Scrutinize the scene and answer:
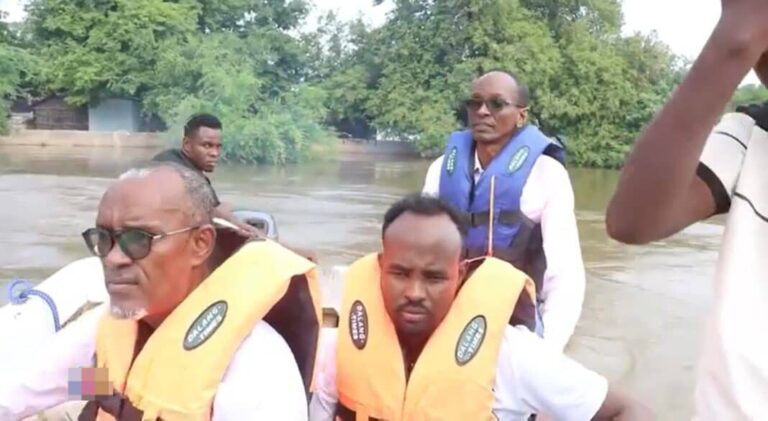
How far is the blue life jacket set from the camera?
9.51 ft

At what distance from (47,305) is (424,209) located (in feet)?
4.38

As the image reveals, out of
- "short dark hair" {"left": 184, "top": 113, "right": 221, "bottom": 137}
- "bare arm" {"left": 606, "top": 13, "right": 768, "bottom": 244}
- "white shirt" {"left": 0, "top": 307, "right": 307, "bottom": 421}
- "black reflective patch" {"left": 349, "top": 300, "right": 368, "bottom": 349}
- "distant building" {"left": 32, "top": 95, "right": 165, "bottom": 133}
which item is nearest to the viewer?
"bare arm" {"left": 606, "top": 13, "right": 768, "bottom": 244}

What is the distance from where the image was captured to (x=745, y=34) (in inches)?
33.8

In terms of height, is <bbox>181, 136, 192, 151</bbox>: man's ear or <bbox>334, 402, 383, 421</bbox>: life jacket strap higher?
<bbox>181, 136, 192, 151</bbox>: man's ear

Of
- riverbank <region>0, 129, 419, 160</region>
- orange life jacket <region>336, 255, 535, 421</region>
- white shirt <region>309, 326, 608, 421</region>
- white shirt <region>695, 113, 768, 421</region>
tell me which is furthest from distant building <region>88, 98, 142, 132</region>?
white shirt <region>695, 113, 768, 421</region>

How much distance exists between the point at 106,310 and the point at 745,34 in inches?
54.9

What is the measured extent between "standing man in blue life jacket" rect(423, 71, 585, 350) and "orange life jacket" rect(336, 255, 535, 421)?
578mm

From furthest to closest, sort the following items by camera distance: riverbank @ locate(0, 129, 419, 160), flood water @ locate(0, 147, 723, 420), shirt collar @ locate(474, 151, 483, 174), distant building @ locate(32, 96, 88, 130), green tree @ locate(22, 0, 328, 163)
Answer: distant building @ locate(32, 96, 88, 130) < riverbank @ locate(0, 129, 419, 160) < green tree @ locate(22, 0, 328, 163) < flood water @ locate(0, 147, 723, 420) < shirt collar @ locate(474, 151, 483, 174)

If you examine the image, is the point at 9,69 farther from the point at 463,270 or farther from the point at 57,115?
the point at 463,270

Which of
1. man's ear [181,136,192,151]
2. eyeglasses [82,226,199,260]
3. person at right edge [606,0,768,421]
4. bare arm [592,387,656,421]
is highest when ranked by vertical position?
person at right edge [606,0,768,421]

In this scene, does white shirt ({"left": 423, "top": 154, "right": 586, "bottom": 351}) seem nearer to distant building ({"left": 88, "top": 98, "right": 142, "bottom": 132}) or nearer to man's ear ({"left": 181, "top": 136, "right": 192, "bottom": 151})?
man's ear ({"left": 181, "top": 136, "right": 192, "bottom": 151})

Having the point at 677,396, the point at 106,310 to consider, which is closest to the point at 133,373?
the point at 106,310

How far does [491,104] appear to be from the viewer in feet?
A: 9.62

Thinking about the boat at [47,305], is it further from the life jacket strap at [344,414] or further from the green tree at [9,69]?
the green tree at [9,69]
